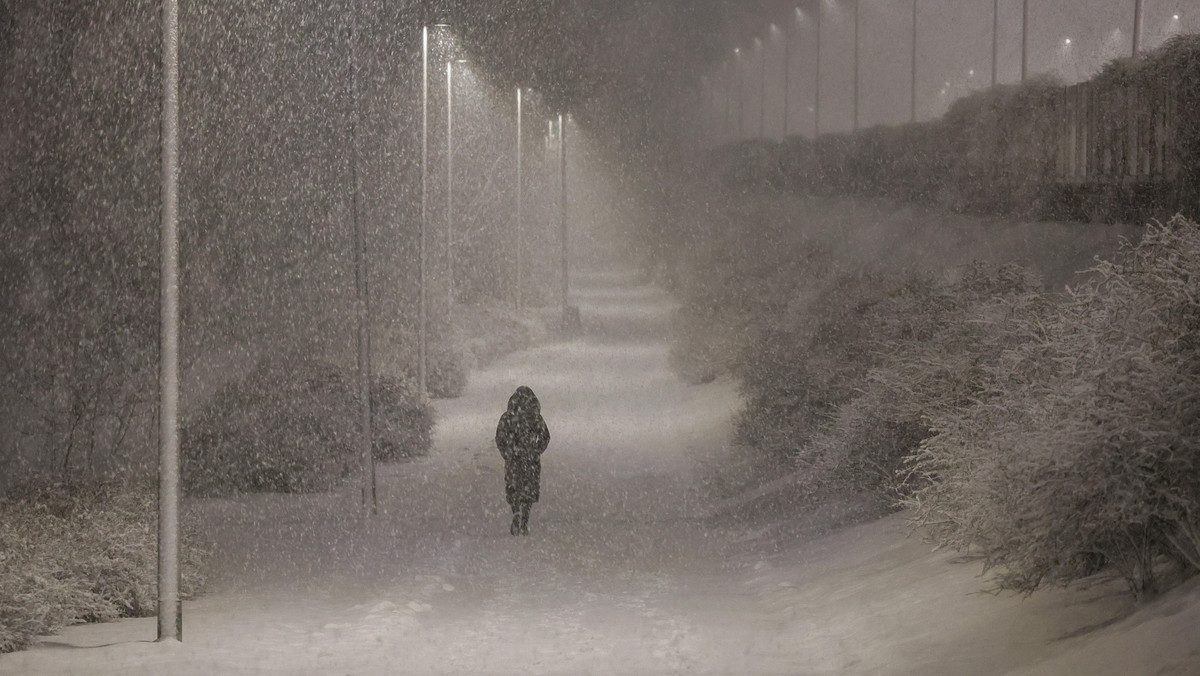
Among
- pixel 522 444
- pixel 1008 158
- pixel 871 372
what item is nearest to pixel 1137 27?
pixel 1008 158

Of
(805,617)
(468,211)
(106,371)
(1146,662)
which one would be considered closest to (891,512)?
(805,617)

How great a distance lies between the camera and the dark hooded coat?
15.9m

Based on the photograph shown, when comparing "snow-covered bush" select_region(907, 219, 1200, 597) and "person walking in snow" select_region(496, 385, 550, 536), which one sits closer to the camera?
"snow-covered bush" select_region(907, 219, 1200, 597)

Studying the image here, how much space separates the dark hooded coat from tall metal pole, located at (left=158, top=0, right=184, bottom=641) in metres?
5.26

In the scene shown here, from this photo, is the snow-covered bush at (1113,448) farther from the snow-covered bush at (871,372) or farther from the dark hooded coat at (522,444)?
the dark hooded coat at (522,444)

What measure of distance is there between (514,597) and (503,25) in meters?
91.1

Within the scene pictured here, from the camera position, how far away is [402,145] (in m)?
46.3

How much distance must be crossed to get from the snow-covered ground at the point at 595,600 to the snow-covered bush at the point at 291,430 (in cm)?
Result: 72

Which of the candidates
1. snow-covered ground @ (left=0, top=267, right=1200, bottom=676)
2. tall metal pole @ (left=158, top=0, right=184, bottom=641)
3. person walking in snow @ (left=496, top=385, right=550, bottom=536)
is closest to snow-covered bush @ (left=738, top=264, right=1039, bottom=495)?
snow-covered ground @ (left=0, top=267, right=1200, bottom=676)

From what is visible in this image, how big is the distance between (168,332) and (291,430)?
11.2m

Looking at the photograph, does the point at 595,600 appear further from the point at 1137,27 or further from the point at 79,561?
the point at 1137,27

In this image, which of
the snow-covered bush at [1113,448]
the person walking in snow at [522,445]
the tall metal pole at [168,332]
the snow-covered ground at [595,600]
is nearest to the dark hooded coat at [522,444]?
the person walking in snow at [522,445]

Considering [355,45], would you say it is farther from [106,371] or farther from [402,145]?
[402,145]

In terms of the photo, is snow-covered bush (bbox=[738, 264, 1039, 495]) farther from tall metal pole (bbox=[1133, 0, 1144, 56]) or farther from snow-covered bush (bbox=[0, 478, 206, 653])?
tall metal pole (bbox=[1133, 0, 1144, 56])
